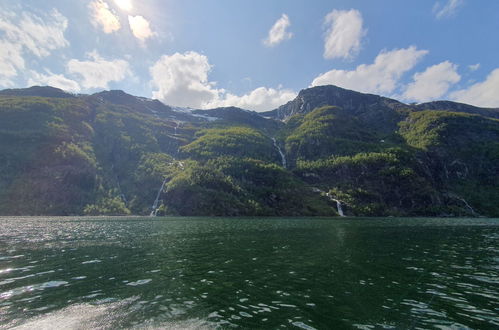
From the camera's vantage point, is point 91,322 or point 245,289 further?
point 245,289

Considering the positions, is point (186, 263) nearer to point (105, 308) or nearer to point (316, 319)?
point (105, 308)

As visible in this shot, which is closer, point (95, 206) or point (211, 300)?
point (211, 300)

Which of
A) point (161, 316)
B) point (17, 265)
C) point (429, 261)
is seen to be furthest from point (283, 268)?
point (17, 265)

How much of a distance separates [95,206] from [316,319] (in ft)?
707

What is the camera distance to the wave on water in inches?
633

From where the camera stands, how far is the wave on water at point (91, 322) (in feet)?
52.7

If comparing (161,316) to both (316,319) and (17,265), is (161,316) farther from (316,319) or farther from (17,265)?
(17,265)

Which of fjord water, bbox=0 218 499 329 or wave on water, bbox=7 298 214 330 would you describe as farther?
fjord water, bbox=0 218 499 329

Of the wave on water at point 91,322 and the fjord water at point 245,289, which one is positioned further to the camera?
the fjord water at point 245,289

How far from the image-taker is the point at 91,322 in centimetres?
1681

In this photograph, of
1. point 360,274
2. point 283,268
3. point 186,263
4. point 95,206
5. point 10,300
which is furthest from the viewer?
point 95,206

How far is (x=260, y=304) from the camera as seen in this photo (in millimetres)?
20078

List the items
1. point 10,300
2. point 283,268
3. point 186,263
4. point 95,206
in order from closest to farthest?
point 10,300
point 283,268
point 186,263
point 95,206

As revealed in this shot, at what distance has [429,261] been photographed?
1495 inches
